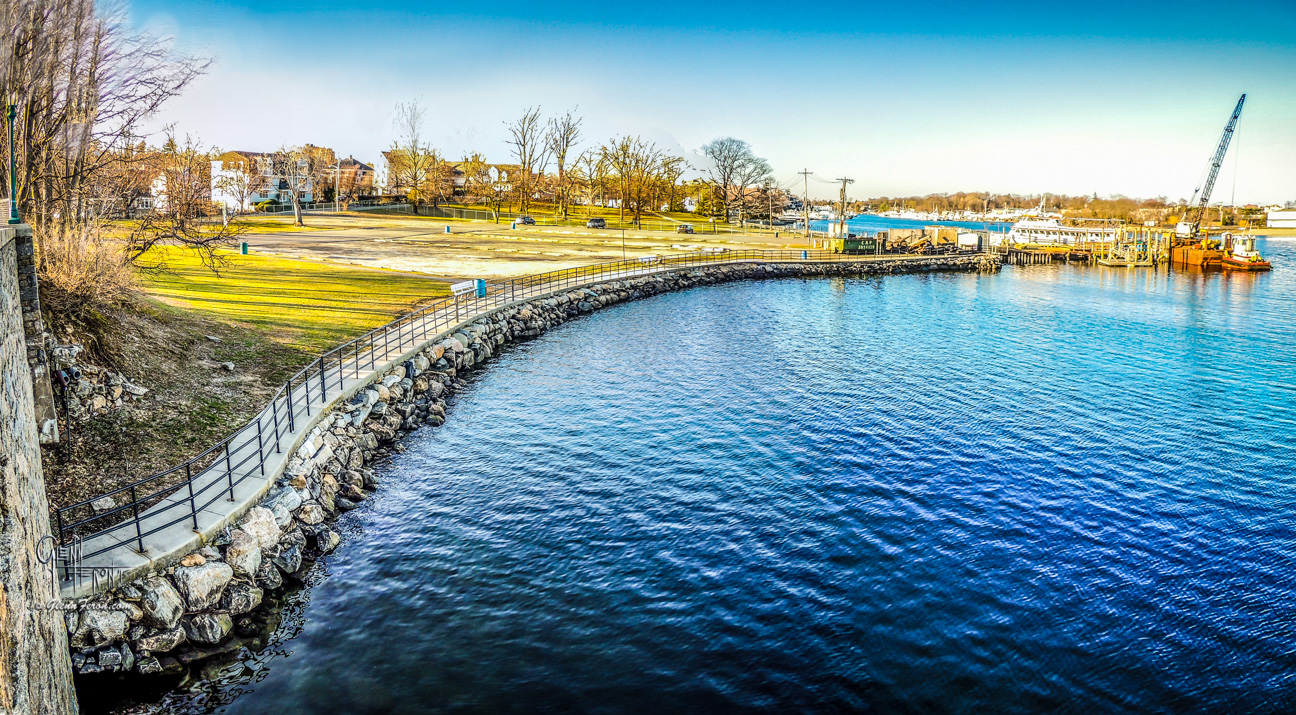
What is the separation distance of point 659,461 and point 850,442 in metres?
6.80

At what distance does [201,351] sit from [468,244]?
56.2 metres

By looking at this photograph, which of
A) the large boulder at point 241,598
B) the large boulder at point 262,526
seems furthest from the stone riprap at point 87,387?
the large boulder at point 241,598

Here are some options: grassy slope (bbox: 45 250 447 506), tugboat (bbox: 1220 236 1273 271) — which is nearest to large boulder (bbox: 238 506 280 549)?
grassy slope (bbox: 45 250 447 506)

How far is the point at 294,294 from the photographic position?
41.8 meters

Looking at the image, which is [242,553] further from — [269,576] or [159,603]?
[159,603]

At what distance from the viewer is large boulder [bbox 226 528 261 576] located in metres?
16.1

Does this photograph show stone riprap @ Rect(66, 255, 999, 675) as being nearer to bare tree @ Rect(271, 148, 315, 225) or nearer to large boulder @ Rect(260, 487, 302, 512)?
large boulder @ Rect(260, 487, 302, 512)

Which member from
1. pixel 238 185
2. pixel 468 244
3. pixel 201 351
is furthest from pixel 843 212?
pixel 201 351

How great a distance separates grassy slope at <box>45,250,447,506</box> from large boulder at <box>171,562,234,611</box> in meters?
3.70

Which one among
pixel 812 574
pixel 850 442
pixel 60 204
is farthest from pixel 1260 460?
pixel 60 204

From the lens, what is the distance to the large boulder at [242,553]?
1606 cm

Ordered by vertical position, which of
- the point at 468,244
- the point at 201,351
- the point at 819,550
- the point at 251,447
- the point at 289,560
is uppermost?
the point at 468,244

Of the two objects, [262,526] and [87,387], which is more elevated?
[87,387]

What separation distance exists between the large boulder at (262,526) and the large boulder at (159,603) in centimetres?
240
